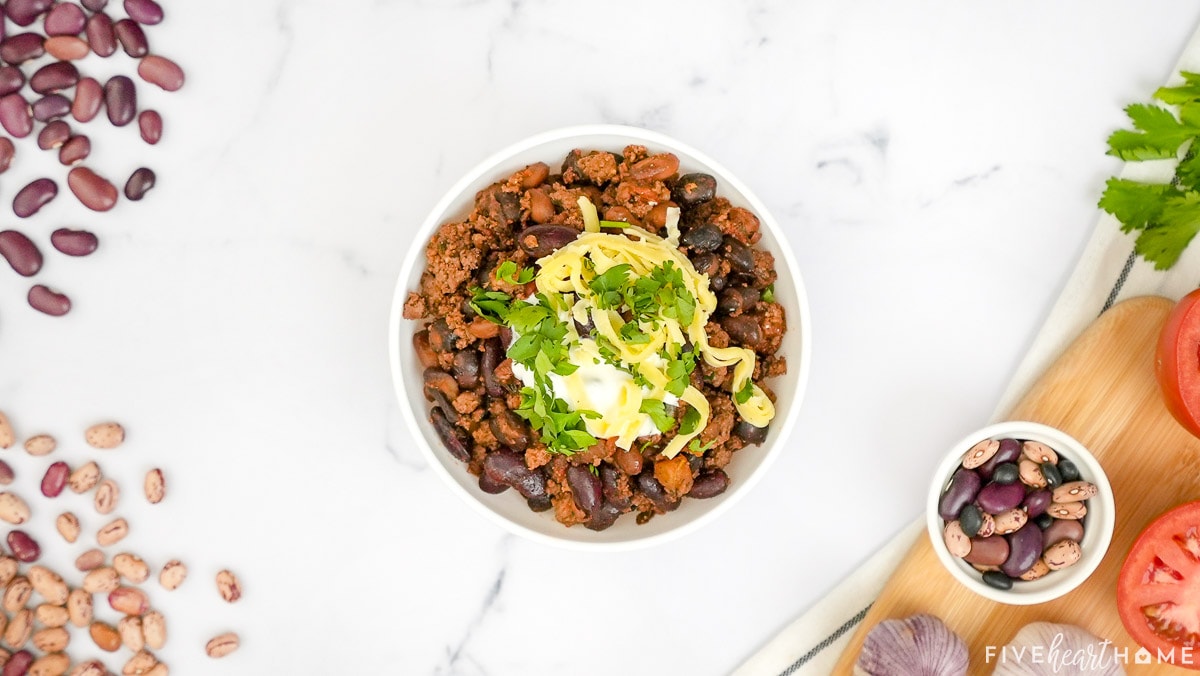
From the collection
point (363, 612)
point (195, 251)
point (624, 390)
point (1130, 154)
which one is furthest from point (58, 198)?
point (1130, 154)

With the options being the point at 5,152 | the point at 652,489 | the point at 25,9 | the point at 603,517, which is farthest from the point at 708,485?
the point at 25,9

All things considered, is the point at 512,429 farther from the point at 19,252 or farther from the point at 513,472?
the point at 19,252

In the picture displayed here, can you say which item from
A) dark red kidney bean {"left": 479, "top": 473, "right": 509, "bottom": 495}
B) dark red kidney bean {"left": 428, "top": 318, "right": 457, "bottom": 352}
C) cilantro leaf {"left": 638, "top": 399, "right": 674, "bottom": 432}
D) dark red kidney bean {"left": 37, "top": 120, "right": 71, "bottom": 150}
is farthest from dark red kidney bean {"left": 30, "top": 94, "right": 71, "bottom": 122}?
cilantro leaf {"left": 638, "top": 399, "right": 674, "bottom": 432}

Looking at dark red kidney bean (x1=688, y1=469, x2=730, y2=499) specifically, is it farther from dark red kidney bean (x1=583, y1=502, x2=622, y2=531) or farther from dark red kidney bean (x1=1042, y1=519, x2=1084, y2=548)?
dark red kidney bean (x1=1042, y1=519, x2=1084, y2=548)

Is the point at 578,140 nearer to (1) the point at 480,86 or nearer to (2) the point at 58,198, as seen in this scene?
(1) the point at 480,86

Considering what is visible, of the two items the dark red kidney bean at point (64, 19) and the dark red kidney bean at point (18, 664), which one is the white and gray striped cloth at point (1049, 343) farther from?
the dark red kidney bean at point (64, 19)

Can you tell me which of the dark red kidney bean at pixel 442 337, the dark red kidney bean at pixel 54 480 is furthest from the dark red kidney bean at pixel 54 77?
the dark red kidney bean at pixel 442 337
